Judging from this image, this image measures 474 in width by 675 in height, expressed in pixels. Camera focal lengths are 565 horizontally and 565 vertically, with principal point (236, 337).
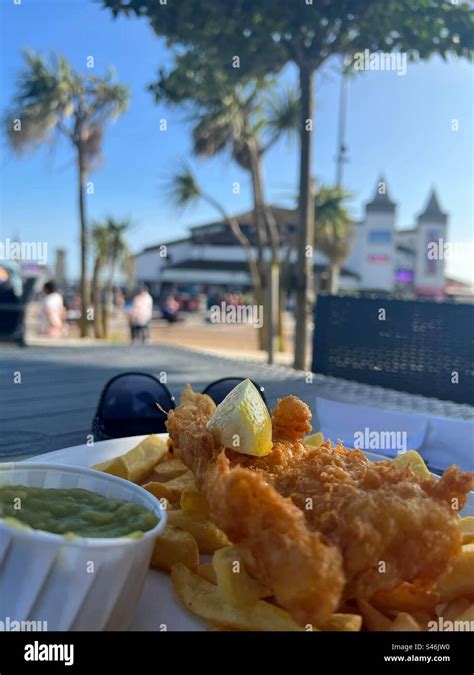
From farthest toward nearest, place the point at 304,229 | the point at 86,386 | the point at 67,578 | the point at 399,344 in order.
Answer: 1. the point at 304,229
2. the point at 399,344
3. the point at 86,386
4. the point at 67,578

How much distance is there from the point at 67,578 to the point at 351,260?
59328mm

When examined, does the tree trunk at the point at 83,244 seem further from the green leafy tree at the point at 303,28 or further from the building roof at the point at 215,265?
the building roof at the point at 215,265

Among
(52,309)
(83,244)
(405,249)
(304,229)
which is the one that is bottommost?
(52,309)

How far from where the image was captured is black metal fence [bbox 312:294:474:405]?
4.14 meters

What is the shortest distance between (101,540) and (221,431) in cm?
52

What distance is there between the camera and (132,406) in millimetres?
2375

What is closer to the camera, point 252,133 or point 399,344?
point 399,344

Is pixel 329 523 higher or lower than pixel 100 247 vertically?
lower

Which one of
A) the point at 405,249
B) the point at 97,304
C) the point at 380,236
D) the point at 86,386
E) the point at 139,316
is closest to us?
the point at 86,386

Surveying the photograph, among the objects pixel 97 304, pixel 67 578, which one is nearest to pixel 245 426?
pixel 67 578

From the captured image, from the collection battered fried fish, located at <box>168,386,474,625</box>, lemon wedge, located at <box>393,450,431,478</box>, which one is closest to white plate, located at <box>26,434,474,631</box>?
battered fried fish, located at <box>168,386,474,625</box>

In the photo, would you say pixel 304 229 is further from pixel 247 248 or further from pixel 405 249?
pixel 405 249

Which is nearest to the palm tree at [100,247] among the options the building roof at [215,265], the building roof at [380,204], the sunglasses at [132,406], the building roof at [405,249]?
the sunglasses at [132,406]
